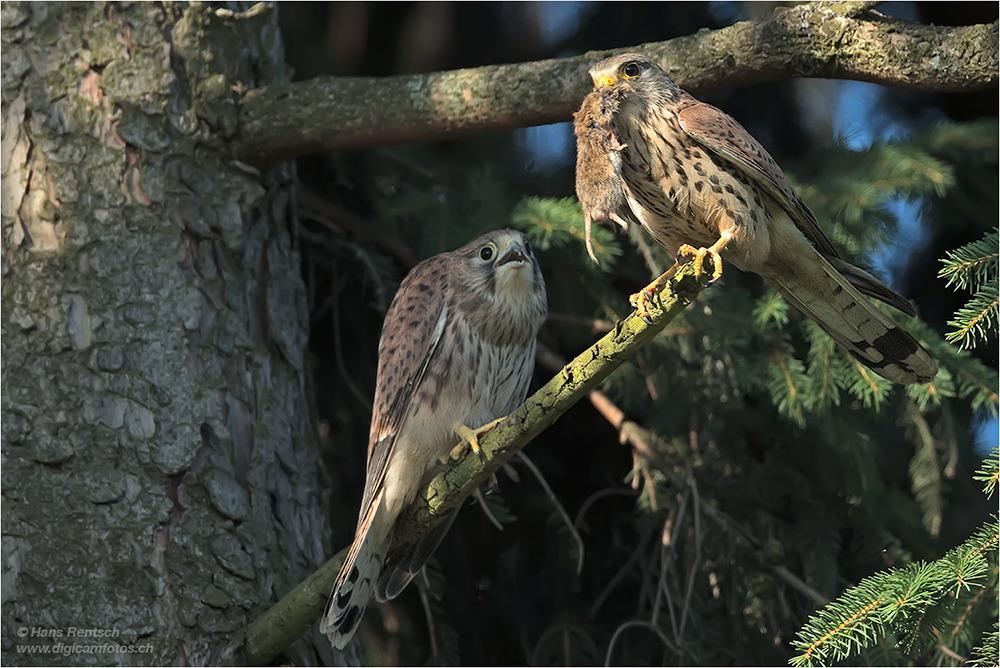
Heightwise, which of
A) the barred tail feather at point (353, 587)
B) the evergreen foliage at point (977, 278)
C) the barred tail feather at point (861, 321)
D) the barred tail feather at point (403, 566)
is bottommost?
the barred tail feather at point (403, 566)

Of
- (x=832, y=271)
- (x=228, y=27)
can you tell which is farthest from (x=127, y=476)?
(x=832, y=271)

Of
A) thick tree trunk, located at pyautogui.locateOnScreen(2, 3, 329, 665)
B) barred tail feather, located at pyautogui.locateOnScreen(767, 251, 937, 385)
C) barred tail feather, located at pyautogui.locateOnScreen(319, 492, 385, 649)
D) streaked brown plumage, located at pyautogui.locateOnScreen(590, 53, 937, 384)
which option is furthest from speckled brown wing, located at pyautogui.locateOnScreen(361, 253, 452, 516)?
barred tail feather, located at pyautogui.locateOnScreen(767, 251, 937, 385)

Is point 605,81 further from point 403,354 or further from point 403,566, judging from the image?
point 403,566

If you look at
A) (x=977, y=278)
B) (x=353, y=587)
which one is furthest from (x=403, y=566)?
(x=977, y=278)

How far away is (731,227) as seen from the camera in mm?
2088

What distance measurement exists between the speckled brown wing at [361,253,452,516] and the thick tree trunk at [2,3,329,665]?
42 cm

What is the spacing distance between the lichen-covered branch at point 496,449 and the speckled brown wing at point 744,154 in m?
0.39

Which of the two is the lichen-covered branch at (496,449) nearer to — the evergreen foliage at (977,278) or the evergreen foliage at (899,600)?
the evergreen foliage at (977,278)

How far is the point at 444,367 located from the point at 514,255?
1.32ft

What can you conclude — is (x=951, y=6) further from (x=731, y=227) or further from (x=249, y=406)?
(x=249, y=406)

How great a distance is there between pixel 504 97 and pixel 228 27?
0.99 m

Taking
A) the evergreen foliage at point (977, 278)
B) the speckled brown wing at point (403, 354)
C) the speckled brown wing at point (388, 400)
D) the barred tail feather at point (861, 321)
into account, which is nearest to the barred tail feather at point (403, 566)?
the speckled brown wing at point (388, 400)

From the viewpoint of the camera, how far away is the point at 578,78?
261cm

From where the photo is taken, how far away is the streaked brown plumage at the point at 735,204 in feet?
6.91
